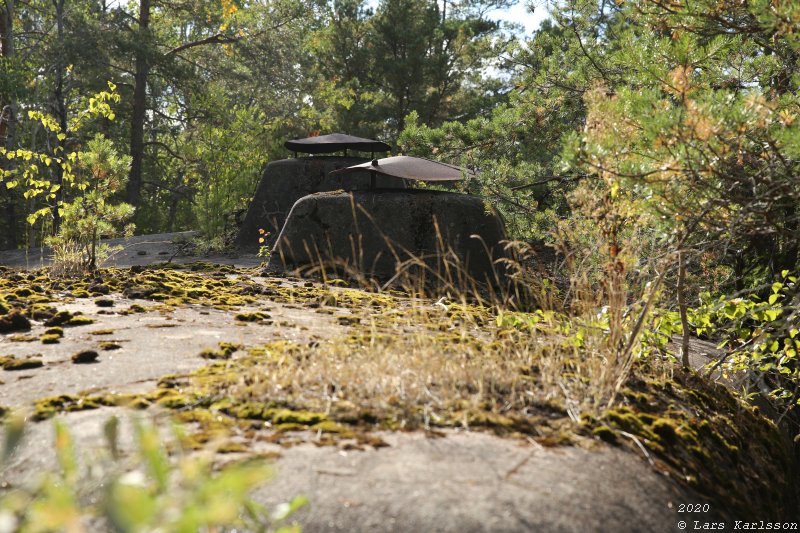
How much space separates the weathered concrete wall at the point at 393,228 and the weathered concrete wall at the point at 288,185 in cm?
378

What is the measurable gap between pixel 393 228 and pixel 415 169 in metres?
1.10

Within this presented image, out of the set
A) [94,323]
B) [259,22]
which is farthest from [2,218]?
[94,323]

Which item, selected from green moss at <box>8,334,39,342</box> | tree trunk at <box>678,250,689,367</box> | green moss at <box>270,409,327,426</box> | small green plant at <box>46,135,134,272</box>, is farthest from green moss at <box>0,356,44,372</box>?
small green plant at <box>46,135,134,272</box>

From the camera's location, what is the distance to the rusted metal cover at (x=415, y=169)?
25.2 feet

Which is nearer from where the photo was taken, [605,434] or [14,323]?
[605,434]

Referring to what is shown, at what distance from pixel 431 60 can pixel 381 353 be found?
14.6m

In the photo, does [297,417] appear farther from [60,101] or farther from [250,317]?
[60,101]

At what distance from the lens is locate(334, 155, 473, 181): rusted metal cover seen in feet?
25.2

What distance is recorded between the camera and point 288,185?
36.9 ft

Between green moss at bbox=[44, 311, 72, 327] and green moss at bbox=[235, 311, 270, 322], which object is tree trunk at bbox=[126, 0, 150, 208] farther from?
green moss at bbox=[235, 311, 270, 322]

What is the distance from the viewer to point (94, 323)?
158 inches

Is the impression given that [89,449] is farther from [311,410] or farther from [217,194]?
[217,194]

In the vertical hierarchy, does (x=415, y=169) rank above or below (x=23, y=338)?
above

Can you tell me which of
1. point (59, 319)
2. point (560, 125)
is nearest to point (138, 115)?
point (560, 125)
